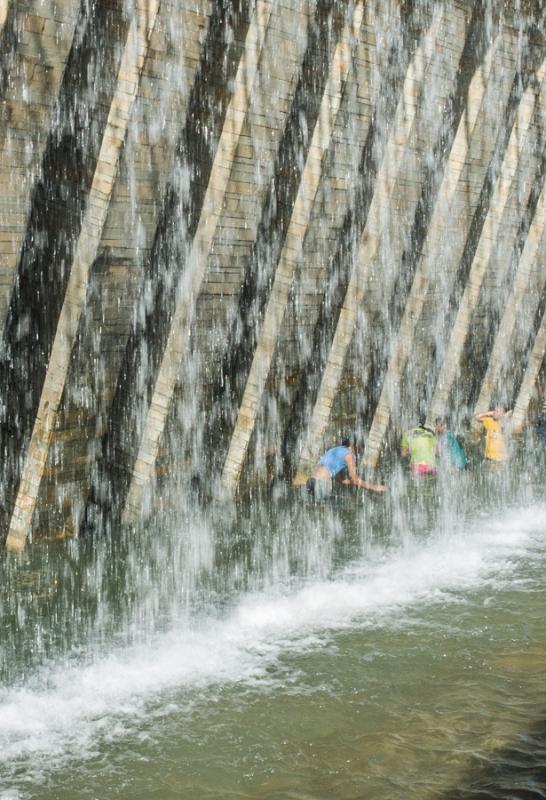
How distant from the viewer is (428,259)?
1486 centimetres

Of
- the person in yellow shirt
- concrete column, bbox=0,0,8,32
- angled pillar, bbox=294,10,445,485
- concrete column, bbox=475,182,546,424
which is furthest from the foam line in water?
concrete column, bbox=475,182,546,424

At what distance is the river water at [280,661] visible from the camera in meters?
5.70

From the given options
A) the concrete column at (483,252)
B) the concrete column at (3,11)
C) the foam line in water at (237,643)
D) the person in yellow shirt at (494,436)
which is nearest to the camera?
the foam line in water at (237,643)

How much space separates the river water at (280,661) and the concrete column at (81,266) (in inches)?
25.4

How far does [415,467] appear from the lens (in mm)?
13688

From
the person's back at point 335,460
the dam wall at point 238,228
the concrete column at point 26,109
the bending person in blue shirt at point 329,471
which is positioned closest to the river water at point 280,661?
the bending person in blue shirt at point 329,471

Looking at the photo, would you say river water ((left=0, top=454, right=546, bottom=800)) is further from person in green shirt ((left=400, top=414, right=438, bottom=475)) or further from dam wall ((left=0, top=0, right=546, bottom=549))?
person in green shirt ((left=400, top=414, right=438, bottom=475))

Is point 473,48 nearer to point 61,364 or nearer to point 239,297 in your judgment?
point 239,297

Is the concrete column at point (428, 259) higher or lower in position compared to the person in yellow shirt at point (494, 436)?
higher

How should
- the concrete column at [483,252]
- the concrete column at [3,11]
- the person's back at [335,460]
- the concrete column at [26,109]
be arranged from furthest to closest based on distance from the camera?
the concrete column at [483,252], the person's back at [335,460], the concrete column at [26,109], the concrete column at [3,11]

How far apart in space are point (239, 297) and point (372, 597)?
5020 millimetres

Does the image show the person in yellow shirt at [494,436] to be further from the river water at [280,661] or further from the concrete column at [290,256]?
the concrete column at [290,256]

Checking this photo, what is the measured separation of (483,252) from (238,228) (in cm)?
575

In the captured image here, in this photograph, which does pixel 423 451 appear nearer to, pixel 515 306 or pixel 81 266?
pixel 515 306
